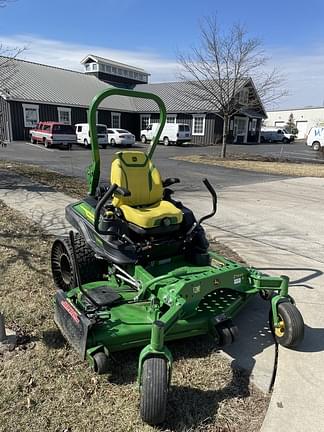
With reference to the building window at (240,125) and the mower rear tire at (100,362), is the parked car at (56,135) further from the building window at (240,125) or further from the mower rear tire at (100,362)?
the mower rear tire at (100,362)

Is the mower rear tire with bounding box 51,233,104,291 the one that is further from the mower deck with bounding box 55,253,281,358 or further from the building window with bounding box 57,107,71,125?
the building window with bounding box 57,107,71,125

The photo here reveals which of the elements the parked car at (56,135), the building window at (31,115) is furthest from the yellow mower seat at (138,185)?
the building window at (31,115)

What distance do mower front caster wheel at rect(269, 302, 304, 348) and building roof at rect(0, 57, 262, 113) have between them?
24879 millimetres

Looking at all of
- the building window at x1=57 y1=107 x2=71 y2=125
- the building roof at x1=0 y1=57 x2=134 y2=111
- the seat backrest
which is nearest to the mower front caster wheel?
the seat backrest

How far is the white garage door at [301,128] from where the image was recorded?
6631 cm

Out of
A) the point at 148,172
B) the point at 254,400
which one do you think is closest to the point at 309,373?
the point at 254,400

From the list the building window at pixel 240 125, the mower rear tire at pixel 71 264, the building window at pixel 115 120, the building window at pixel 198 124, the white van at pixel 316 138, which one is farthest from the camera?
the building window at pixel 240 125

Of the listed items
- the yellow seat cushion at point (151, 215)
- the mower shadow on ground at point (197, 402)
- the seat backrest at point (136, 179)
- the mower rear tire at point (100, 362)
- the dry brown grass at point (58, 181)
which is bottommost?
the dry brown grass at point (58, 181)

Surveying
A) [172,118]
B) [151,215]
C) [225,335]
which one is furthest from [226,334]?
[172,118]

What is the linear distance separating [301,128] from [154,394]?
72.3 meters

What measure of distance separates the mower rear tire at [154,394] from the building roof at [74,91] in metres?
25.7

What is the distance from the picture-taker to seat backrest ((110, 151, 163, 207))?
386cm

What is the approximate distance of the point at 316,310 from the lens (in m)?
3.76

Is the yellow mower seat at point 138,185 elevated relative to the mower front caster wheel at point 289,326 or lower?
elevated
